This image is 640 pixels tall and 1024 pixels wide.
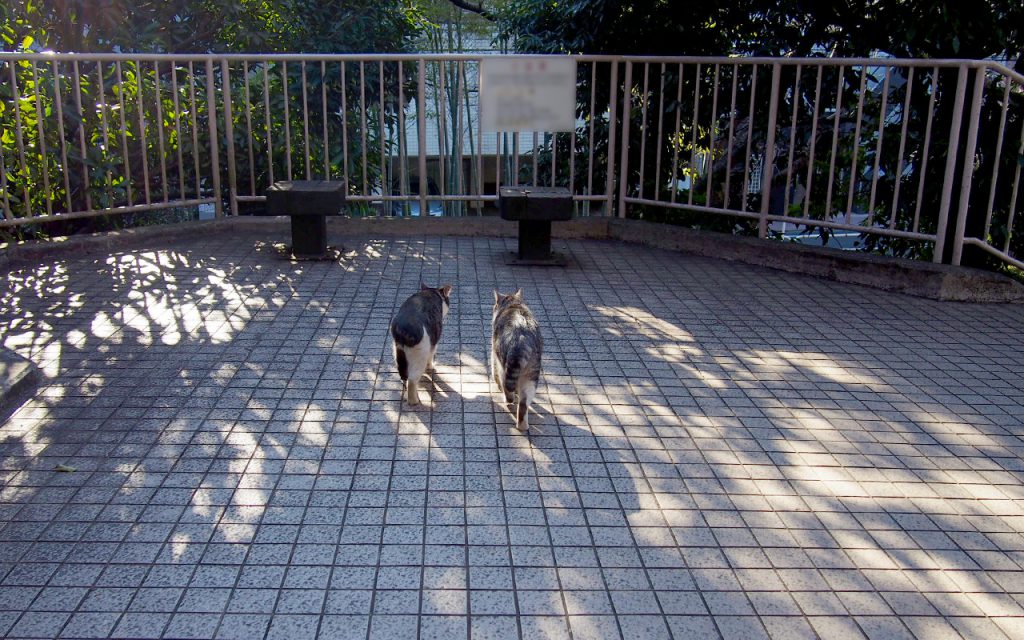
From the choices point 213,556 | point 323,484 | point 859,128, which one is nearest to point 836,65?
point 859,128

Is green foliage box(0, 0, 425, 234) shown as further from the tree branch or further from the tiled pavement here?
the tiled pavement

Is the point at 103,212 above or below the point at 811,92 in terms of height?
below

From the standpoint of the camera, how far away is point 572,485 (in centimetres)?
384

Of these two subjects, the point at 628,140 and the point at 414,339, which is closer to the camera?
the point at 414,339

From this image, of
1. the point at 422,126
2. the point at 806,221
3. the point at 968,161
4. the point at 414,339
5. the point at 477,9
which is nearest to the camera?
the point at 414,339

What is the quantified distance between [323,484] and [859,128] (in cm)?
543

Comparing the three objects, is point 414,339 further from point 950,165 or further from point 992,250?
point 992,250

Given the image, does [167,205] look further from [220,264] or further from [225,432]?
[225,432]

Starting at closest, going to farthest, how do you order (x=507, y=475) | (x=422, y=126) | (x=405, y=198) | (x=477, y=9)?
(x=507, y=475), (x=422, y=126), (x=405, y=198), (x=477, y=9)

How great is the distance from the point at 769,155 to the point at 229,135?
16.5 ft

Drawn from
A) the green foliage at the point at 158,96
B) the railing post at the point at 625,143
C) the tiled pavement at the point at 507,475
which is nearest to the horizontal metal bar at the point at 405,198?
the railing post at the point at 625,143

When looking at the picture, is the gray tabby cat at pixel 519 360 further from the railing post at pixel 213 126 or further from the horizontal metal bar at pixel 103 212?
the railing post at pixel 213 126

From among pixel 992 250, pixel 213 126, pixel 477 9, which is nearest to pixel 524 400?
pixel 992 250

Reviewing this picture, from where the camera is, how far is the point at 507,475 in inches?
154
